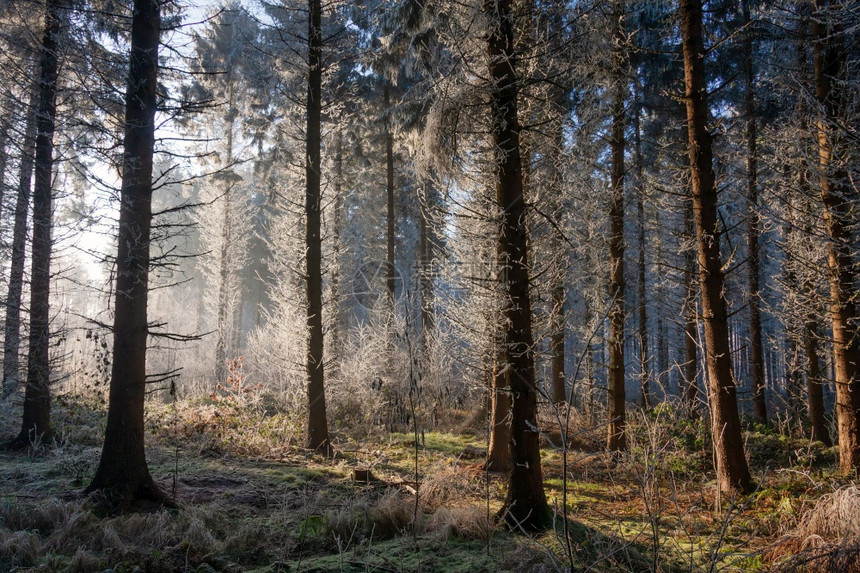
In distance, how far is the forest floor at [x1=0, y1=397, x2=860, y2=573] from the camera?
3.94 meters

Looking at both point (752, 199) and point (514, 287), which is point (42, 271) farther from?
point (752, 199)

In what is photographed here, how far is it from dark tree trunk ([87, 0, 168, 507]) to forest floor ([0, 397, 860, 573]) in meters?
0.43

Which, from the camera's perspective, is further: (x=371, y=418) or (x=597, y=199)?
(x=371, y=418)

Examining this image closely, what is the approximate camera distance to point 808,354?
9844mm

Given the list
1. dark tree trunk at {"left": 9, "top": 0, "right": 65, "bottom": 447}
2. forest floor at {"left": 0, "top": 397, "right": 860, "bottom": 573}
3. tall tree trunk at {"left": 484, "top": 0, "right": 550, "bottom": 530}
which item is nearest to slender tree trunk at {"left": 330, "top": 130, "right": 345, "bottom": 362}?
forest floor at {"left": 0, "top": 397, "right": 860, "bottom": 573}

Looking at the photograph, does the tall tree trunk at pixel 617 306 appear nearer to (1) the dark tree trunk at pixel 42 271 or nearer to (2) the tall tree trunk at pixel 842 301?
(2) the tall tree trunk at pixel 842 301

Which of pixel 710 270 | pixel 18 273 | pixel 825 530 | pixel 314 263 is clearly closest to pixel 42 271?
pixel 18 273

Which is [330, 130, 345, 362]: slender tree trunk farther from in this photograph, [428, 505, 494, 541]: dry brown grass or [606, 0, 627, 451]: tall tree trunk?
[428, 505, 494, 541]: dry brown grass

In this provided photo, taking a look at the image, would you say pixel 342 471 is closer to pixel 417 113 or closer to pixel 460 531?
pixel 460 531

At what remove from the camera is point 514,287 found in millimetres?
5281

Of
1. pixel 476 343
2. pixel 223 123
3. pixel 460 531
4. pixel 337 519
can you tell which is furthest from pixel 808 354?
pixel 223 123

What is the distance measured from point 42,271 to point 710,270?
35.5 feet

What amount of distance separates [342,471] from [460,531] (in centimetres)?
381

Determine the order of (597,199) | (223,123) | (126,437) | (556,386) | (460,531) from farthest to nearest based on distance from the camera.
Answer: (223,123) → (556,386) → (597,199) → (126,437) → (460,531)
